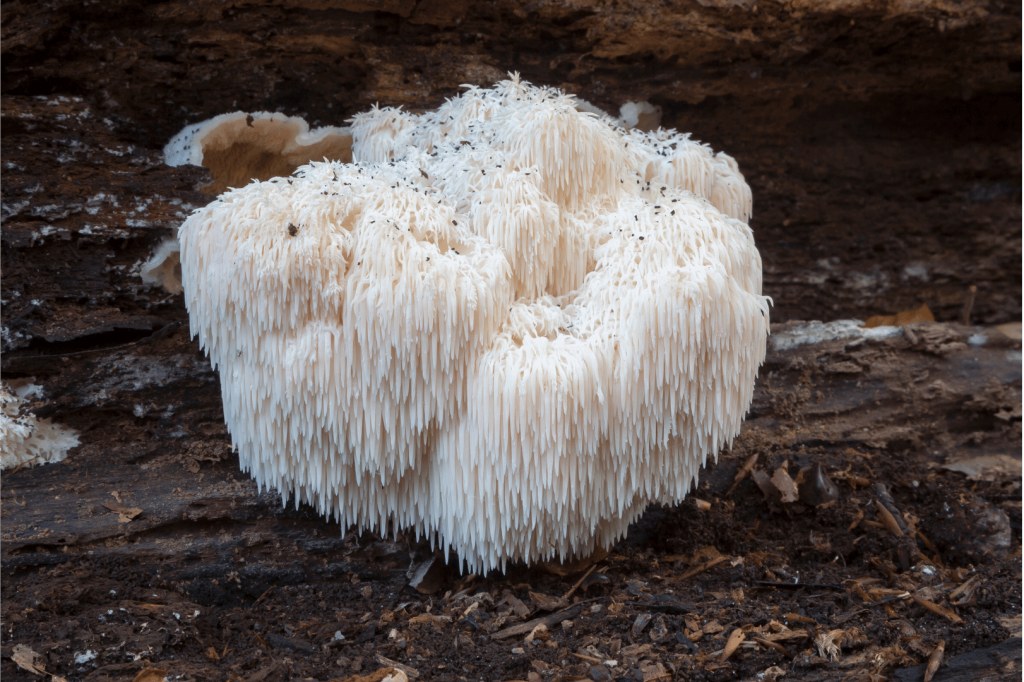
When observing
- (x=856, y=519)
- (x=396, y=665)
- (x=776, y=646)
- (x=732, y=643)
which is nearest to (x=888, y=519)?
(x=856, y=519)

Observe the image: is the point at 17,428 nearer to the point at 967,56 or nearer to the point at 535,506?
the point at 535,506

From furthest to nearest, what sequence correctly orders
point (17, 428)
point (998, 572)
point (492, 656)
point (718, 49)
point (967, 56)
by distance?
1. point (967, 56)
2. point (718, 49)
3. point (998, 572)
4. point (17, 428)
5. point (492, 656)

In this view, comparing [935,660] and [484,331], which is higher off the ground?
[484,331]

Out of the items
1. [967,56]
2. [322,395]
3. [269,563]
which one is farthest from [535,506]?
[967,56]

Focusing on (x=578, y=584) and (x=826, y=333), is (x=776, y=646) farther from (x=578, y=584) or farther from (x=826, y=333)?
(x=826, y=333)

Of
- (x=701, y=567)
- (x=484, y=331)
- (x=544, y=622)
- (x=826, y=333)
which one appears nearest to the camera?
(x=484, y=331)

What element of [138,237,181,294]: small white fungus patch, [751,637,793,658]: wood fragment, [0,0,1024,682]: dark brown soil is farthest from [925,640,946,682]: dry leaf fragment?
[138,237,181,294]: small white fungus patch
